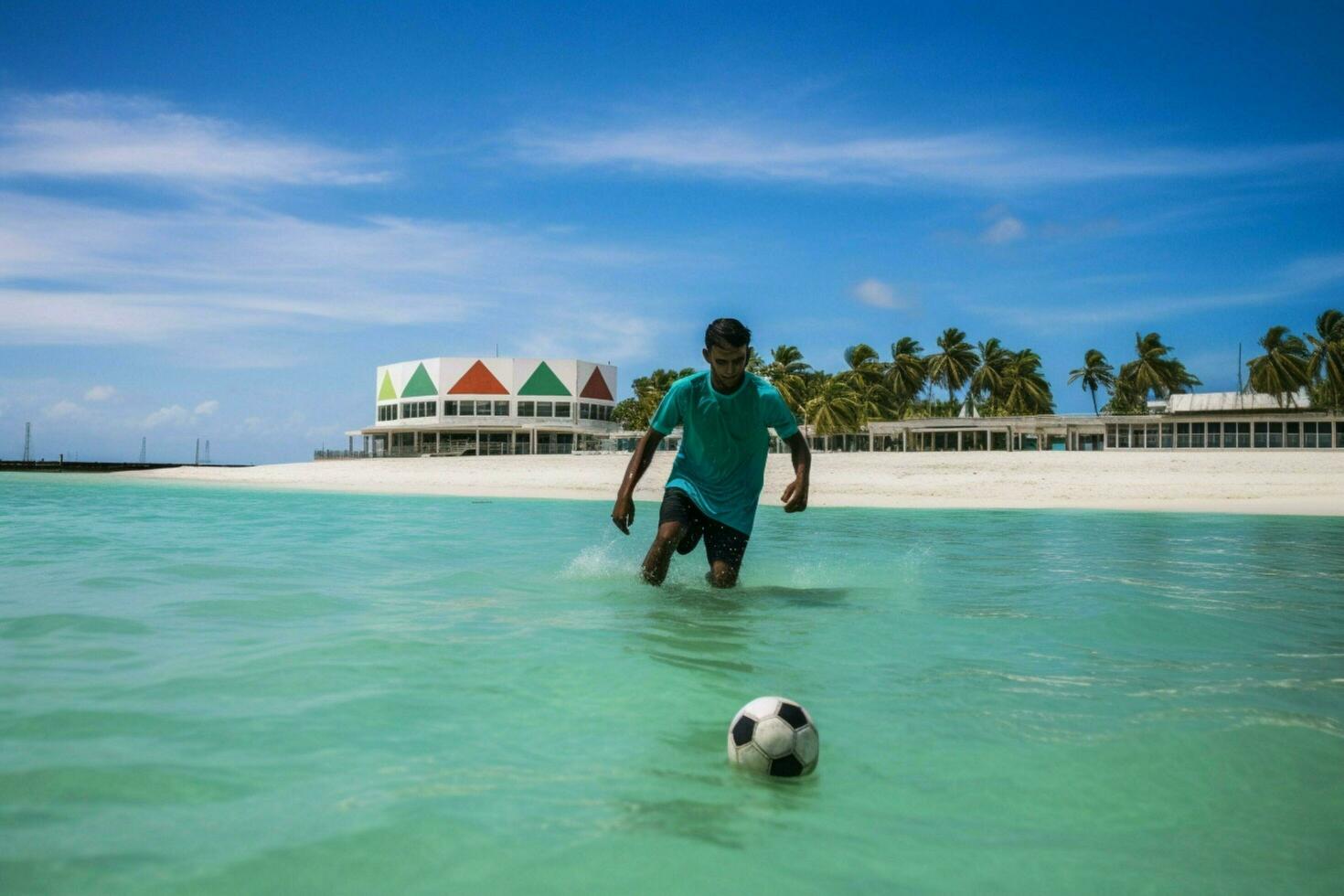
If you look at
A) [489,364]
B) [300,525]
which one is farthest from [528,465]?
[489,364]

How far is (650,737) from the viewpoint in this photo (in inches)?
148

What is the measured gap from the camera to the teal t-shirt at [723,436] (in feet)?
21.5

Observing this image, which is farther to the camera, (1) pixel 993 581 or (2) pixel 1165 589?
(1) pixel 993 581

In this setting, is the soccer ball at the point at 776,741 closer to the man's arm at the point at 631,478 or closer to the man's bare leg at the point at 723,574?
the man's arm at the point at 631,478

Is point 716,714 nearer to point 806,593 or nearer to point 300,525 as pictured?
point 806,593

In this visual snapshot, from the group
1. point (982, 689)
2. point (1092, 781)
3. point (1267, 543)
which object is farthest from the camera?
→ point (1267, 543)

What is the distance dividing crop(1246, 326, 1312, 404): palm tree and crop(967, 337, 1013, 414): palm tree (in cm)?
2051

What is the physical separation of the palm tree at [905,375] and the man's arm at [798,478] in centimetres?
8324

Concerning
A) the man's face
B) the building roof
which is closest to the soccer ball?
the man's face

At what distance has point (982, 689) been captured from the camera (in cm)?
460

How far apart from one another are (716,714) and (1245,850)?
1.95 meters

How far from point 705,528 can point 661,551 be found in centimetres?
36

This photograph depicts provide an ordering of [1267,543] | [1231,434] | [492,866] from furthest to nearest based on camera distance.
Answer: [1231,434] → [1267,543] → [492,866]

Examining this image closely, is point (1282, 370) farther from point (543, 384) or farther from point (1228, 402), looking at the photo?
point (543, 384)
